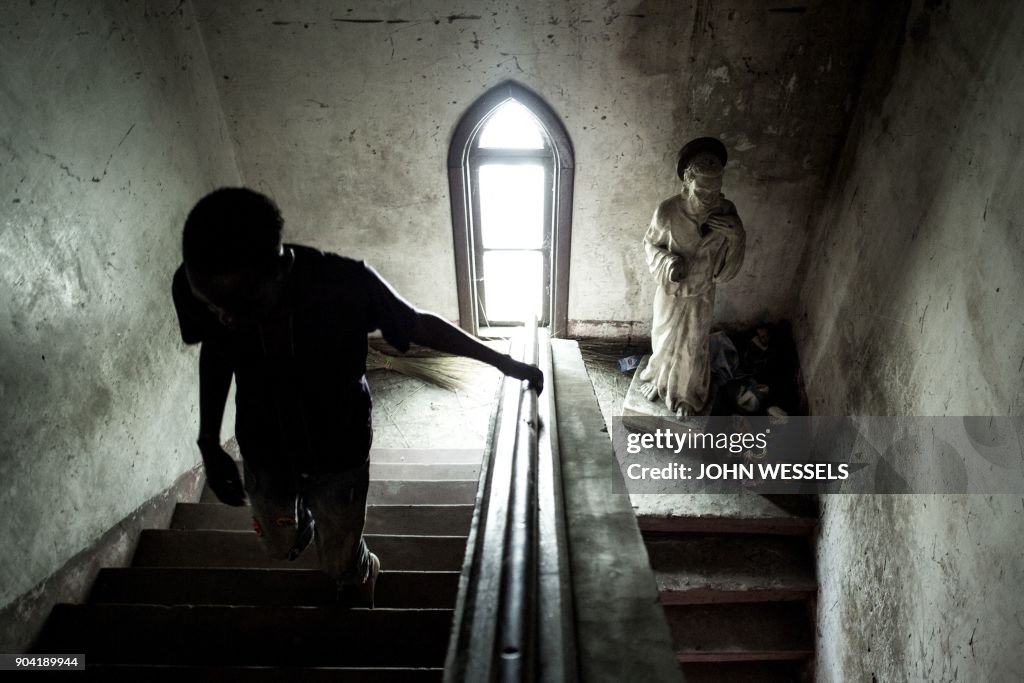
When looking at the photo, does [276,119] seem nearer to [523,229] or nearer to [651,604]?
[523,229]

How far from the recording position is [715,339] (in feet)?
16.9

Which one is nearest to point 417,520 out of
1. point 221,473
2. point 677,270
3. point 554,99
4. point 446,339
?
point 221,473

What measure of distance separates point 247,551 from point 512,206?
355 cm

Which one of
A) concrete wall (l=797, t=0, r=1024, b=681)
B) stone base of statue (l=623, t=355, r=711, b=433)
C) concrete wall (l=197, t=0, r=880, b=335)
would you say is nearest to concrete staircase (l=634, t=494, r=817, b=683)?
concrete wall (l=797, t=0, r=1024, b=681)

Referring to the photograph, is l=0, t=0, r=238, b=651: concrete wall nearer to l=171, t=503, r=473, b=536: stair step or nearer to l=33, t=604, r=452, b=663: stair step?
l=33, t=604, r=452, b=663: stair step

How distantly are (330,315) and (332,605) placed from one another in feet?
4.56

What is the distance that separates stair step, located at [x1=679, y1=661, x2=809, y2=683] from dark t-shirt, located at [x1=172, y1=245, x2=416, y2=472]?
140 inches

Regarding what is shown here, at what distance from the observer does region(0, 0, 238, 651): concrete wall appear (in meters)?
2.37

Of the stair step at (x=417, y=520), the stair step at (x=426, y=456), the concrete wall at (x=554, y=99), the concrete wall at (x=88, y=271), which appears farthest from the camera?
the stair step at (x=426, y=456)

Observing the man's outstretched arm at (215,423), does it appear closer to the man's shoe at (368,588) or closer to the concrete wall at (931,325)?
the man's shoe at (368,588)

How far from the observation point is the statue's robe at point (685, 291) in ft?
12.5

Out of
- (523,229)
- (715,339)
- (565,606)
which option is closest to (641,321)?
(715,339)

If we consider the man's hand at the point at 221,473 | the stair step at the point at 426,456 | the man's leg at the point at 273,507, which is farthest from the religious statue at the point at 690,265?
the man's hand at the point at 221,473

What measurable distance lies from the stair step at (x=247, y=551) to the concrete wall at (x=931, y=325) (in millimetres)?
2282
